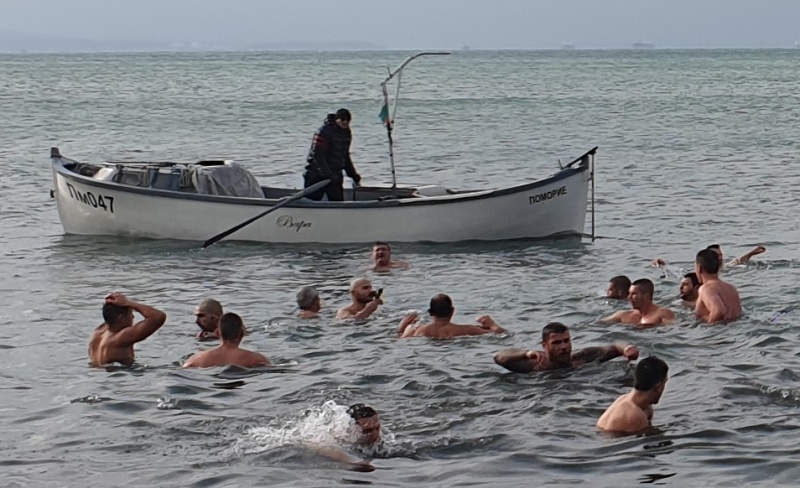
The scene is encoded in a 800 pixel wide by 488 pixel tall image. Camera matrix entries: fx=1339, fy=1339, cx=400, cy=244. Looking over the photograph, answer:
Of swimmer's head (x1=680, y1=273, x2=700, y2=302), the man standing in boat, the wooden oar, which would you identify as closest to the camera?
swimmer's head (x1=680, y1=273, x2=700, y2=302)

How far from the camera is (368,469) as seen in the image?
9664 mm

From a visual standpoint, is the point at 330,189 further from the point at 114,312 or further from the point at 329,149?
the point at 114,312

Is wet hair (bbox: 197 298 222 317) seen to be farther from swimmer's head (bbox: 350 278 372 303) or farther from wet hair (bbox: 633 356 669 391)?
wet hair (bbox: 633 356 669 391)

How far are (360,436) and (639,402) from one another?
2.15 m

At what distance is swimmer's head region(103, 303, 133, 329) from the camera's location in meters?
12.5

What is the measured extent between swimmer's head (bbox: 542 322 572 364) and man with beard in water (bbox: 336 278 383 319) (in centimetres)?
344

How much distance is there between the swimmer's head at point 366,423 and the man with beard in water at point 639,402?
1.82 m

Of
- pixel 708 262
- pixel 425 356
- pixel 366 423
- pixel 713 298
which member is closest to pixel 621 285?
pixel 713 298

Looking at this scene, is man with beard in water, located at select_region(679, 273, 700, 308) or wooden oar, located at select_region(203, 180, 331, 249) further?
wooden oar, located at select_region(203, 180, 331, 249)

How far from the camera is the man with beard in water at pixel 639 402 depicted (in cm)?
990

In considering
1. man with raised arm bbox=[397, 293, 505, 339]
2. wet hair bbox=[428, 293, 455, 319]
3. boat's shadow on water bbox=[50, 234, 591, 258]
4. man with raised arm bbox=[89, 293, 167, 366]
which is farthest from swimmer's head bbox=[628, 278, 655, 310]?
boat's shadow on water bbox=[50, 234, 591, 258]

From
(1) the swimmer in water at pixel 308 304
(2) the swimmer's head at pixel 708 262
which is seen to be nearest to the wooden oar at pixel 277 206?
(1) the swimmer in water at pixel 308 304

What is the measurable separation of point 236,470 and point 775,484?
384 centimetres

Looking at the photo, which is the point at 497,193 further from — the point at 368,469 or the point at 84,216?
the point at 368,469
